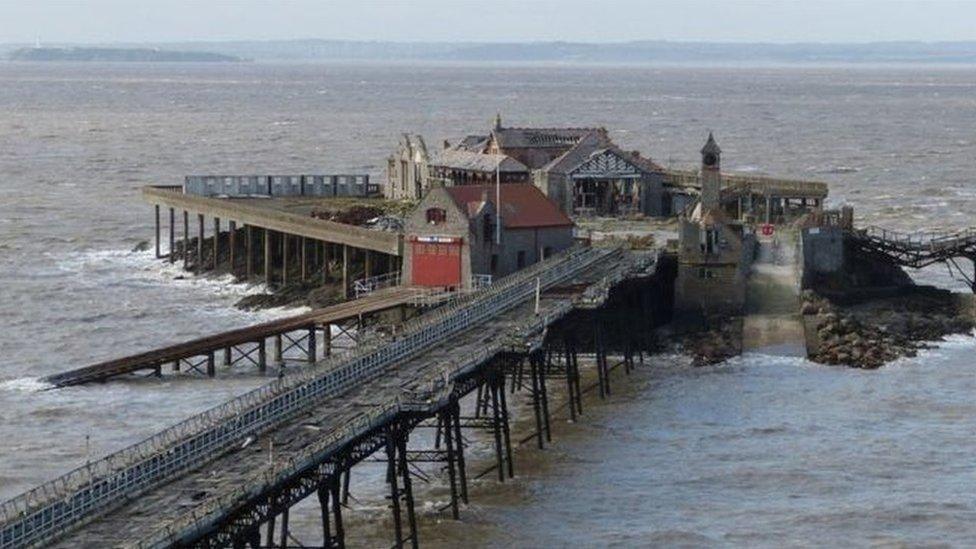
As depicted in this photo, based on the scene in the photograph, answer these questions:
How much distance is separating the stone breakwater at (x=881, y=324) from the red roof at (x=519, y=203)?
9.43 m

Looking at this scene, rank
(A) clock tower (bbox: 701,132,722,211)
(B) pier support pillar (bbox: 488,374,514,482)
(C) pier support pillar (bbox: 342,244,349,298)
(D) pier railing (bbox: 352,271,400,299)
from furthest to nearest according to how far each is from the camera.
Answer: (A) clock tower (bbox: 701,132,722,211) < (C) pier support pillar (bbox: 342,244,349,298) < (D) pier railing (bbox: 352,271,400,299) < (B) pier support pillar (bbox: 488,374,514,482)

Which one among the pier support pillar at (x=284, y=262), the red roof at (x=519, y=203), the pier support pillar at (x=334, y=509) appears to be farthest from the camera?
the pier support pillar at (x=284, y=262)

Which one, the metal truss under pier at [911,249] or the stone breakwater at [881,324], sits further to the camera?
the metal truss under pier at [911,249]

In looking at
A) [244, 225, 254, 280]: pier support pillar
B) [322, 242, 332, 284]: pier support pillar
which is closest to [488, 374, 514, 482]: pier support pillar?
[322, 242, 332, 284]: pier support pillar

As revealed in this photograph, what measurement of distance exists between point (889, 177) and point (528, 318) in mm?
95802

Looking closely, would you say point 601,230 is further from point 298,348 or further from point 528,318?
point 528,318

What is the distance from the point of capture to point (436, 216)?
2876 inches

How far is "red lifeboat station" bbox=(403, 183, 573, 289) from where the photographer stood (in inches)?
2837

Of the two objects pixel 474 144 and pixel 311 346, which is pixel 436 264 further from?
pixel 474 144

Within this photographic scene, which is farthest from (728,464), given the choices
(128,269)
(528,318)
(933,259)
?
(128,269)

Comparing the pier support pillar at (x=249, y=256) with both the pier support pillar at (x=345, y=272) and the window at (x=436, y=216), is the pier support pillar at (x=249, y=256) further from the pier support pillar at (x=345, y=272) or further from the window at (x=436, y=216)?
the window at (x=436, y=216)

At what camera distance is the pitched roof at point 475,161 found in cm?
9525

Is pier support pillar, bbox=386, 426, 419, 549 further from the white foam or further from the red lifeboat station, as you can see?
the red lifeboat station

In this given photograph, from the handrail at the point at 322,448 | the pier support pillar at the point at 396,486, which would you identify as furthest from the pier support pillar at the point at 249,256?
the pier support pillar at the point at 396,486
